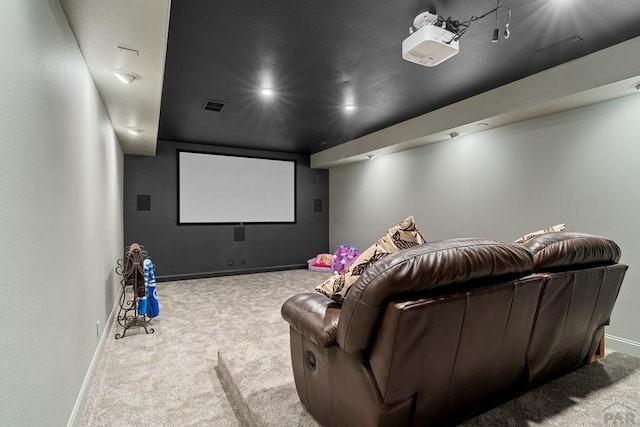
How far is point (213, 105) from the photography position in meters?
4.10

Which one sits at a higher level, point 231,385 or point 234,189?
point 234,189

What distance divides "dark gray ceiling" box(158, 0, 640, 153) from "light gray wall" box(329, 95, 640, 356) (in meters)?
0.71

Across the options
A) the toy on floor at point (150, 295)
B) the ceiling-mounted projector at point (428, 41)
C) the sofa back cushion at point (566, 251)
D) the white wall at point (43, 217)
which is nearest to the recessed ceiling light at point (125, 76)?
the white wall at point (43, 217)

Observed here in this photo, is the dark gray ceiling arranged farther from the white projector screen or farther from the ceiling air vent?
the white projector screen

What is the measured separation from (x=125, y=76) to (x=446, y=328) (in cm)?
278

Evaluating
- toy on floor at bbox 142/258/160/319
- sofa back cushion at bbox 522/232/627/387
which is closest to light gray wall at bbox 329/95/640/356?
sofa back cushion at bbox 522/232/627/387

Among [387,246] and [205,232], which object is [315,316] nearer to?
[387,246]

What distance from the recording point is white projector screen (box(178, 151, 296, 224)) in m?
6.18

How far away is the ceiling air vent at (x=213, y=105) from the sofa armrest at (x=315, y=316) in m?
2.99

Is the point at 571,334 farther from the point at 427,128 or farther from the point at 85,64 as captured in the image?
the point at 85,64

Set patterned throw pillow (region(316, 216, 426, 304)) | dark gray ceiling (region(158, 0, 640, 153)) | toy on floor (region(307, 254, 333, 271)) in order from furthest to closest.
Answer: toy on floor (region(307, 254, 333, 271))
dark gray ceiling (region(158, 0, 640, 153))
patterned throw pillow (region(316, 216, 426, 304))

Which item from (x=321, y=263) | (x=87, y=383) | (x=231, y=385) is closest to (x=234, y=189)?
(x=321, y=263)

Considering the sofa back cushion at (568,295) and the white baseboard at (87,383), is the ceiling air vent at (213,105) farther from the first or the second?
the sofa back cushion at (568,295)

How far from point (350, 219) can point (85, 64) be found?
5191mm
